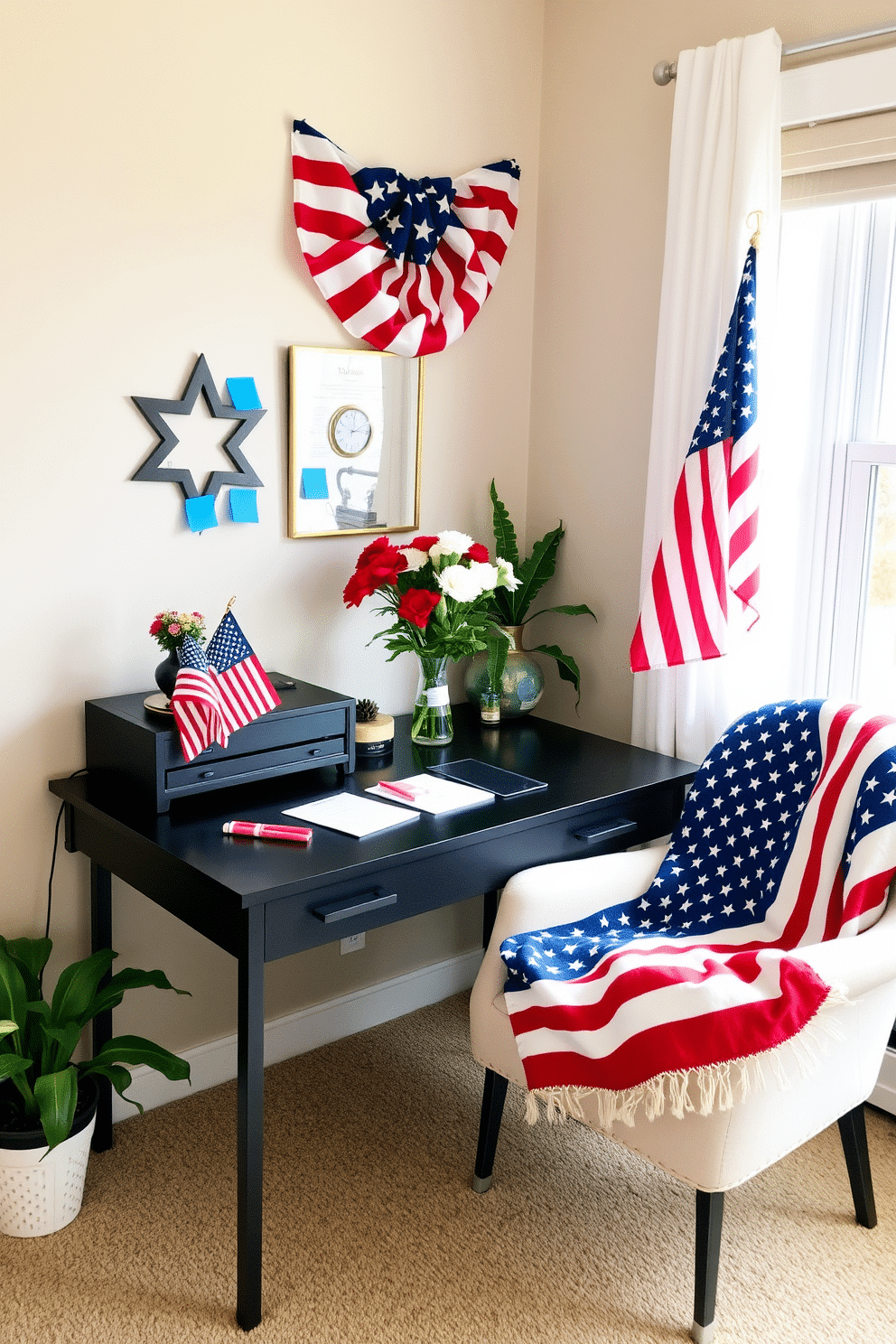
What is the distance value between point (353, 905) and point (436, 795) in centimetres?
39

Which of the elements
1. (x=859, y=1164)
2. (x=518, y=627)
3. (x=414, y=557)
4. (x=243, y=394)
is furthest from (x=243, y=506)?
(x=859, y=1164)

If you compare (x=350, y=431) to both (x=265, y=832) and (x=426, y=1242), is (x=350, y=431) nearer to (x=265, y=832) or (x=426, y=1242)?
(x=265, y=832)

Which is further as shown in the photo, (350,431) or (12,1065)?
(350,431)

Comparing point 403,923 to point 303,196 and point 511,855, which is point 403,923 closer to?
point 511,855

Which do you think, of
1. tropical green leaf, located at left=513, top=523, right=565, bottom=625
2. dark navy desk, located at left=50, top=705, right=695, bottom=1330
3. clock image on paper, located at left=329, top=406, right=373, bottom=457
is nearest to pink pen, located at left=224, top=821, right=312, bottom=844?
dark navy desk, located at left=50, top=705, right=695, bottom=1330

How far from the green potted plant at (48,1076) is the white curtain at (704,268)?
1.30 metres

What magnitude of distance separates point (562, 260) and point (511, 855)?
60.6 inches

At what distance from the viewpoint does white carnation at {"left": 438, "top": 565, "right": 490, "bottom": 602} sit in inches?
94.4

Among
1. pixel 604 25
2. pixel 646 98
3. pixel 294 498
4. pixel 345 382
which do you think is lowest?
pixel 294 498

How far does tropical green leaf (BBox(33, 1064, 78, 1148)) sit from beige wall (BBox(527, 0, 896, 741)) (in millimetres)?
1547

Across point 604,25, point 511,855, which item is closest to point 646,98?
point 604,25

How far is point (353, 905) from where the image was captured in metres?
1.88

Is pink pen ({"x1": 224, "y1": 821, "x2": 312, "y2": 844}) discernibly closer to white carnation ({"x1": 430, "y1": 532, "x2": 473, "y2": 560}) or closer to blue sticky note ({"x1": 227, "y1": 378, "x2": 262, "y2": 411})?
white carnation ({"x1": 430, "y1": 532, "x2": 473, "y2": 560})

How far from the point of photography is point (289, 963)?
266 centimetres
